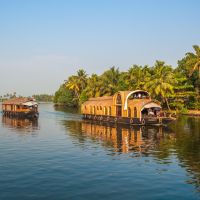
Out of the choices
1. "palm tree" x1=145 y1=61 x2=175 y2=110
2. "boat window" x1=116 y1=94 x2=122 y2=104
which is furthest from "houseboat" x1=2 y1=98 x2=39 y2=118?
"palm tree" x1=145 y1=61 x2=175 y2=110

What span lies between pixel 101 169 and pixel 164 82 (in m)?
45.0

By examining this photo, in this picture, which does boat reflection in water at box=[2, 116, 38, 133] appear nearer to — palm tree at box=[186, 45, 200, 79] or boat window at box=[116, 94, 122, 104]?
boat window at box=[116, 94, 122, 104]

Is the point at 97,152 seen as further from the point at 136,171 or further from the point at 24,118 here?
the point at 24,118

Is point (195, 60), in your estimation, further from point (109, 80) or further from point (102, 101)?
point (109, 80)

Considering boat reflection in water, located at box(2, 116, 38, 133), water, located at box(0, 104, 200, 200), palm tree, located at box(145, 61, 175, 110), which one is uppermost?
palm tree, located at box(145, 61, 175, 110)

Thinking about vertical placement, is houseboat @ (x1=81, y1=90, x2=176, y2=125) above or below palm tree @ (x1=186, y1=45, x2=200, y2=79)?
below

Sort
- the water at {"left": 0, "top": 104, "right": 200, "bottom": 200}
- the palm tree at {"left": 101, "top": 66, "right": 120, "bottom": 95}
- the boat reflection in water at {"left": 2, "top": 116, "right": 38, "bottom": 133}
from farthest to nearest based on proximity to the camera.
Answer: the palm tree at {"left": 101, "top": 66, "right": 120, "bottom": 95}
the boat reflection in water at {"left": 2, "top": 116, "right": 38, "bottom": 133}
the water at {"left": 0, "top": 104, "right": 200, "bottom": 200}

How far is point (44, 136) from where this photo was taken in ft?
121

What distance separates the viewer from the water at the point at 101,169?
15.4 m

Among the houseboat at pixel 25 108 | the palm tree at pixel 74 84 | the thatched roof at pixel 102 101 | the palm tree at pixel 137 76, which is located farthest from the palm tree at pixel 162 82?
the palm tree at pixel 74 84

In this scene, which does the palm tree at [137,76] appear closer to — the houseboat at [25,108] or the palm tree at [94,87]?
the palm tree at [94,87]

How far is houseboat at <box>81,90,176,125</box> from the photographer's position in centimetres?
4344

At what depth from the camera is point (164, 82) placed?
2462 inches

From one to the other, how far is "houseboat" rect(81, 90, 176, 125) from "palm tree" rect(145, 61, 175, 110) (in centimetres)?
1126
